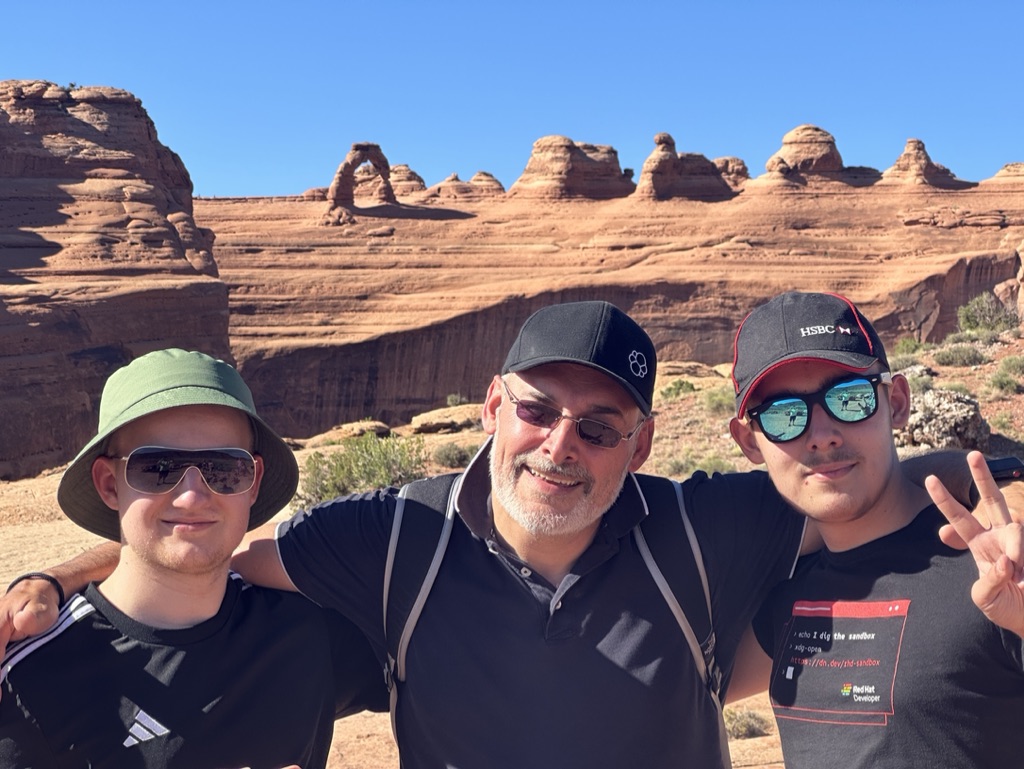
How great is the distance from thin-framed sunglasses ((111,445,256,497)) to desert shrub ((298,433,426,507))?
9878 mm

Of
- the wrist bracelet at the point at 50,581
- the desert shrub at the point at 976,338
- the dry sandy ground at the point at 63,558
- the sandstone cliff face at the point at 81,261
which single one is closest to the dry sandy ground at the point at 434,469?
the dry sandy ground at the point at 63,558

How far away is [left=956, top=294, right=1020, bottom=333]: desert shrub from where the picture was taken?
23219 mm

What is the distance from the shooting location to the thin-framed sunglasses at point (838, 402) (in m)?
2.84

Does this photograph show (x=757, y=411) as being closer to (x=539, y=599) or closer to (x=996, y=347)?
(x=539, y=599)

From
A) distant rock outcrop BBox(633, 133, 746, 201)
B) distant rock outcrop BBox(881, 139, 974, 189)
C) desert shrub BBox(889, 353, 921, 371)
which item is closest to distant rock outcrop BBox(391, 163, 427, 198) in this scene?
distant rock outcrop BBox(633, 133, 746, 201)

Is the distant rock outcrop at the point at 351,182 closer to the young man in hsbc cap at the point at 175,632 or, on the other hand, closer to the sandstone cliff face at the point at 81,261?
the sandstone cliff face at the point at 81,261

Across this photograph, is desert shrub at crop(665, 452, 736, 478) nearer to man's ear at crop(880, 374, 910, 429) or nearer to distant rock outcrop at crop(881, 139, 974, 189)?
man's ear at crop(880, 374, 910, 429)

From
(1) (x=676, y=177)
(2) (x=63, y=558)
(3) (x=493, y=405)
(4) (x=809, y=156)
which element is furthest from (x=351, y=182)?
(3) (x=493, y=405)

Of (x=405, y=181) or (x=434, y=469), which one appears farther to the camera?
(x=405, y=181)

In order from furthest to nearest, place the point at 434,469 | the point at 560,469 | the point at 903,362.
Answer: the point at 903,362 → the point at 434,469 → the point at 560,469

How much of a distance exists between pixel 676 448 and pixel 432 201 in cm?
4034

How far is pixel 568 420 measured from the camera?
291 centimetres

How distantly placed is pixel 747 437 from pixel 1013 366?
14.3m

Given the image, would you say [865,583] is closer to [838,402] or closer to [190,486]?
[838,402]
